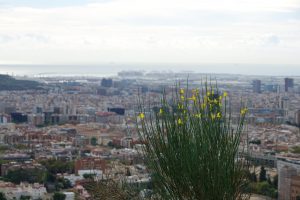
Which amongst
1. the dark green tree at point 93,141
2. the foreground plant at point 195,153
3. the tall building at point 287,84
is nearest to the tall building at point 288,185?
the foreground plant at point 195,153

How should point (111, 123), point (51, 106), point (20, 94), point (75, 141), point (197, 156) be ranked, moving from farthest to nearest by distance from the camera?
point (20, 94) → point (51, 106) → point (111, 123) → point (75, 141) → point (197, 156)

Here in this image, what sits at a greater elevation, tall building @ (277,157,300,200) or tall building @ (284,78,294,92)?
tall building @ (277,157,300,200)

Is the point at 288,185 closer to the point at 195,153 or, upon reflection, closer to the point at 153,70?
the point at 195,153

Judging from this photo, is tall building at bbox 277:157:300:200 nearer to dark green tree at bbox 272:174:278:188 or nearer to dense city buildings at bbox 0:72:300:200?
dense city buildings at bbox 0:72:300:200

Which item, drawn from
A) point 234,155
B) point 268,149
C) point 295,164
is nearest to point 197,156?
point 234,155

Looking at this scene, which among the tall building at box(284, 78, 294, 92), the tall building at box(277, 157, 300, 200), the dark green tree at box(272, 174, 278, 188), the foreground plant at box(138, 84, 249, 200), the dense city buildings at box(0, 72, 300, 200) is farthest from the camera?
the tall building at box(284, 78, 294, 92)

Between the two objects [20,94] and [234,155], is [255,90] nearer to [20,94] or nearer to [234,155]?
[20,94]

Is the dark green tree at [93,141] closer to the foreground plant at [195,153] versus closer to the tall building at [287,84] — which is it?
the foreground plant at [195,153]

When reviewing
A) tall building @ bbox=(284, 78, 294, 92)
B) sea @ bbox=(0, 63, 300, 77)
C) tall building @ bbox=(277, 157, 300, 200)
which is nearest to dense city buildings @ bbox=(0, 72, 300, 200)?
tall building @ bbox=(277, 157, 300, 200)
